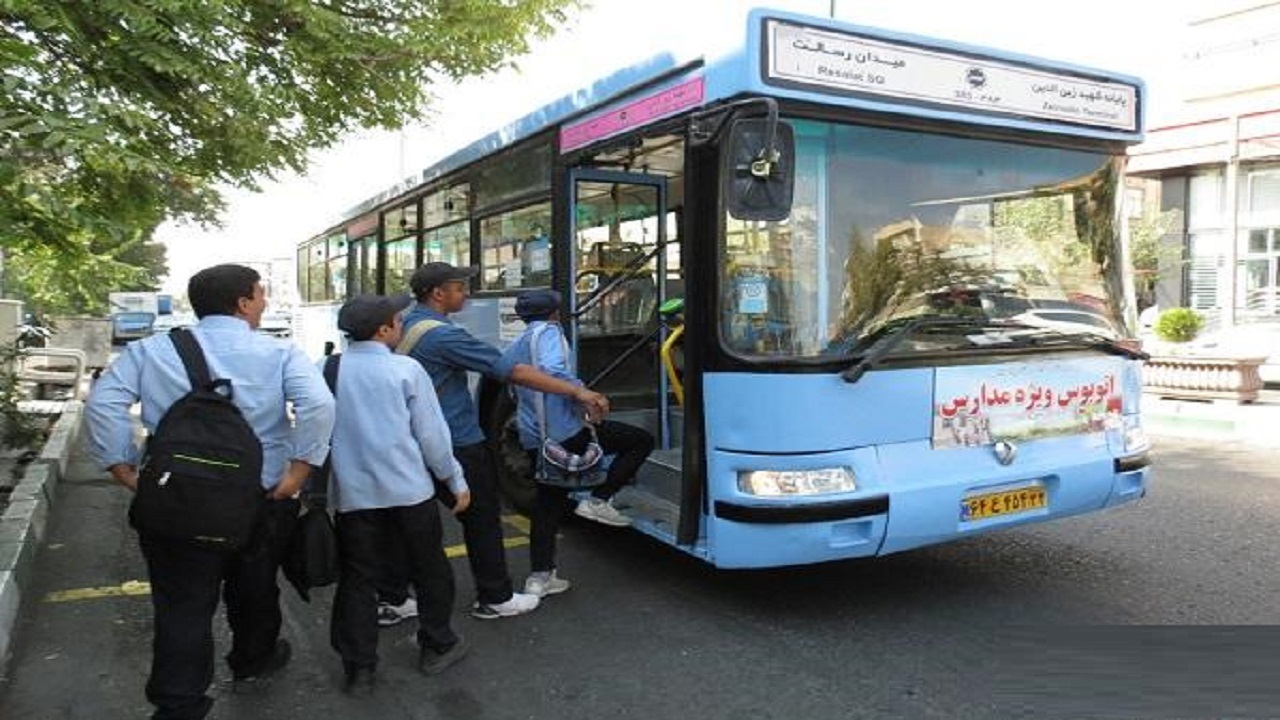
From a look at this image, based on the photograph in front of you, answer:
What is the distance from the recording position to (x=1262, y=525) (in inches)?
259

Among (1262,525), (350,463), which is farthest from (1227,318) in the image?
(350,463)

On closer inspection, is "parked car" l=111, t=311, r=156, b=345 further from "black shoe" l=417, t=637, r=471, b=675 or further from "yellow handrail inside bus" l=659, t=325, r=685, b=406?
"black shoe" l=417, t=637, r=471, b=675

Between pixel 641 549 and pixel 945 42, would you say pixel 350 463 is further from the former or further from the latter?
pixel 945 42

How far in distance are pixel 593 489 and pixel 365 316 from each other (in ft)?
5.96

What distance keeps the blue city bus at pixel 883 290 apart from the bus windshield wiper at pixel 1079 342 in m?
0.01

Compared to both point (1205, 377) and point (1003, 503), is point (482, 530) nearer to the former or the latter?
point (1003, 503)

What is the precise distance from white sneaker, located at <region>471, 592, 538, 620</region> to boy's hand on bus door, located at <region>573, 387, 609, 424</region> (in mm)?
944

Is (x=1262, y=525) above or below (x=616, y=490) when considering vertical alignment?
below

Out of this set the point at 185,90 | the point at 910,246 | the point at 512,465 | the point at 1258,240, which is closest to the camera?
the point at 910,246

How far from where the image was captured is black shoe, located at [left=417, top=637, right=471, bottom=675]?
417 cm

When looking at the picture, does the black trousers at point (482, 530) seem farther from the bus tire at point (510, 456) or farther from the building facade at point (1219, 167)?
the building facade at point (1219, 167)

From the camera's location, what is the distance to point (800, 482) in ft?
14.3

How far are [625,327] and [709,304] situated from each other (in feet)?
7.17

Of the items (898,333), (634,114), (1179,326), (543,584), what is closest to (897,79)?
(898,333)
